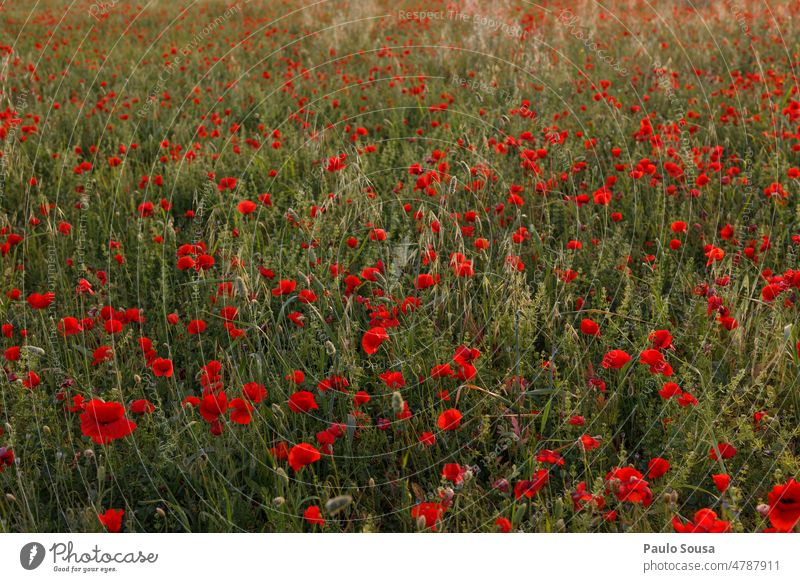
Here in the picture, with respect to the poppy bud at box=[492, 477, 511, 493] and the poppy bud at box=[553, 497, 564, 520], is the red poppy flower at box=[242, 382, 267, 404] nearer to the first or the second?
the poppy bud at box=[492, 477, 511, 493]

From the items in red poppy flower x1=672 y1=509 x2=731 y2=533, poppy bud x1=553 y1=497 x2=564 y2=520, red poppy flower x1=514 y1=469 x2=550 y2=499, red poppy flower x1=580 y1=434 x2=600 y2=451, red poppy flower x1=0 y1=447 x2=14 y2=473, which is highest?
red poppy flower x1=0 y1=447 x2=14 y2=473

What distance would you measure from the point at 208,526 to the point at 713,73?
5811 mm

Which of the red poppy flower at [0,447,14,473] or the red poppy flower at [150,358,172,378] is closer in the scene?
the red poppy flower at [0,447,14,473]

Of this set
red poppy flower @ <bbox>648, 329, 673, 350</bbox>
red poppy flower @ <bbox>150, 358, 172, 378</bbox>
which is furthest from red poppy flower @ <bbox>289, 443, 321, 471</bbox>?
red poppy flower @ <bbox>648, 329, 673, 350</bbox>

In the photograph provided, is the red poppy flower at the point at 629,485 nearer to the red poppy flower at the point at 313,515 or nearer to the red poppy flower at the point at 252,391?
the red poppy flower at the point at 313,515

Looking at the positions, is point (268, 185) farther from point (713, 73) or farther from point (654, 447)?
point (713, 73)

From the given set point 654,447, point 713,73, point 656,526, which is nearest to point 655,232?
point 654,447

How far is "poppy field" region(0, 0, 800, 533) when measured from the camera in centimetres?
208

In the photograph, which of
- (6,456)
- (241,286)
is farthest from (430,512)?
(6,456)

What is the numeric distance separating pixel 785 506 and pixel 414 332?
1.28 meters

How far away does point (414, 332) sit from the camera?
2.63 m

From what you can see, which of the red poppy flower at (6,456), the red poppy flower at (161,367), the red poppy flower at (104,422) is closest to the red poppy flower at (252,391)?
the red poppy flower at (161,367)

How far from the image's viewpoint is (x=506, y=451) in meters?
2.34

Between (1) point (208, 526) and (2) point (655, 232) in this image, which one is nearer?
(1) point (208, 526)
